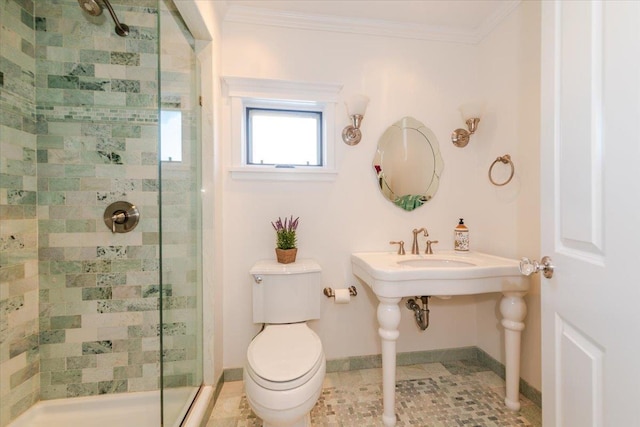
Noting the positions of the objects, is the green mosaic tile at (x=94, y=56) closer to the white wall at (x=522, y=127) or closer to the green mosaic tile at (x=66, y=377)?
the green mosaic tile at (x=66, y=377)

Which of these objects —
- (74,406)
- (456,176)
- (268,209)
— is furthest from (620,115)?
(74,406)

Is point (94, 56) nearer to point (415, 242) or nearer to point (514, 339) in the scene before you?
point (415, 242)

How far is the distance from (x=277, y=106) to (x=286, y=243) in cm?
89

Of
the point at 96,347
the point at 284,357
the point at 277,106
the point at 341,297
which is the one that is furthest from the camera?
the point at 277,106

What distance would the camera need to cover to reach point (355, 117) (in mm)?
1717

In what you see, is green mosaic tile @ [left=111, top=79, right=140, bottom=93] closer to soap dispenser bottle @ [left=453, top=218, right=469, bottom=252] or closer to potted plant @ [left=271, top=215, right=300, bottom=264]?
potted plant @ [left=271, top=215, right=300, bottom=264]

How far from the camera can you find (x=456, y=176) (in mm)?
1892

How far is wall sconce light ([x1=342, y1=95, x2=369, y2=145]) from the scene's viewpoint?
1681 mm

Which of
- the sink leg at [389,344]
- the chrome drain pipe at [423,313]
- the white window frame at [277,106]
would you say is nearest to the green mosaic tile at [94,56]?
the white window frame at [277,106]

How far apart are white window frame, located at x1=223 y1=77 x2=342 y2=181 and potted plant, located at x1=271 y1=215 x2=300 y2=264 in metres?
0.31

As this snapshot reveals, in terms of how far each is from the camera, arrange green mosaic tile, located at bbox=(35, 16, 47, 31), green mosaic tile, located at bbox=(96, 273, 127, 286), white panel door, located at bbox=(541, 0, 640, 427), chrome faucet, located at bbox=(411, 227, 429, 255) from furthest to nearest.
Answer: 1. chrome faucet, located at bbox=(411, 227, 429, 255)
2. green mosaic tile, located at bbox=(96, 273, 127, 286)
3. green mosaic tile, located at bbox=(35, 16, 47, 31)
4. white panel door, located at bbox=(541, 0, 640, 427)

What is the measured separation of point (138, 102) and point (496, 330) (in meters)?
2.51

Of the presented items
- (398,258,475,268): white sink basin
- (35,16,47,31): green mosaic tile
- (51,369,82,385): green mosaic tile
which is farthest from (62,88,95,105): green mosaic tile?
(398,258,475,268): white sink basin

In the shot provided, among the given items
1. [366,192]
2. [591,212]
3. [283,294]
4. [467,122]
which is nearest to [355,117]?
[366,192]
